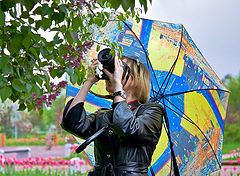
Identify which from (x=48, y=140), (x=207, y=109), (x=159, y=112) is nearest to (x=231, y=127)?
(x=48, y=140)

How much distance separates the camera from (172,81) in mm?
3117

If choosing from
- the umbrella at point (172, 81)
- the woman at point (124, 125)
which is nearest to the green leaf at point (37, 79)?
the woman at point (124, 125)

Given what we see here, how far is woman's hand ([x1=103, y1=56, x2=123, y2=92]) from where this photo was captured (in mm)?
2227

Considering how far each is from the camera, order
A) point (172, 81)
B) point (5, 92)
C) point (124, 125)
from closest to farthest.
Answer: point (5, 92) → point (124, 125) → point (172, 81)

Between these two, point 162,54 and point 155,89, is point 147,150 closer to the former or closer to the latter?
point 155,89

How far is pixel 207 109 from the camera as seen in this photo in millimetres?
3309

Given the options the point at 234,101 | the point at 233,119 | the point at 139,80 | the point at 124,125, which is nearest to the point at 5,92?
the point at 124,125

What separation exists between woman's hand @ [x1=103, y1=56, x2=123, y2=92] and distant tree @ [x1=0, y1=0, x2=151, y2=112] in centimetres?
18

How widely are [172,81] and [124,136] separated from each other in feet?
3.70

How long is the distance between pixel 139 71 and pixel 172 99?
72 cm

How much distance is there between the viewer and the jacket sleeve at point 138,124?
208 centimetres

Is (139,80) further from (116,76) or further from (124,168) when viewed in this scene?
(124,168)

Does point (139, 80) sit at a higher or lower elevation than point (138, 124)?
higher

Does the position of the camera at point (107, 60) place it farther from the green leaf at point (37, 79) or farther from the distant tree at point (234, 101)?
the distant tree at point (234, 101)
